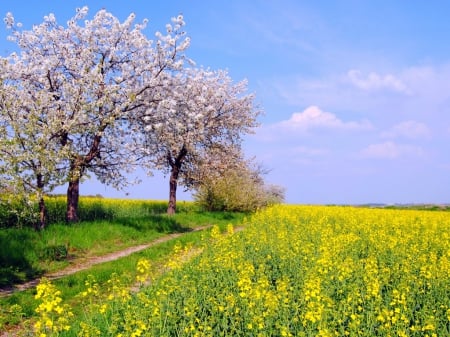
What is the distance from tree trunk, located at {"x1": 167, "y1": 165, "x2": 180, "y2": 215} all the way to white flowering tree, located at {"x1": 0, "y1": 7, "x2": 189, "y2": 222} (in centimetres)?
743

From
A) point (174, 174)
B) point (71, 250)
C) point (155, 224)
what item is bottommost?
point (71, 250)

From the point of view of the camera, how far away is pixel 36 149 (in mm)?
15734

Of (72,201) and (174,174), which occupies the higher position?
(174,174)

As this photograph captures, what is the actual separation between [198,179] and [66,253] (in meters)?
15.8

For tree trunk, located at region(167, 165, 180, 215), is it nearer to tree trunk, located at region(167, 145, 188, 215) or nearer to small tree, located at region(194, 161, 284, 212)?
tree trunk, located at region(167, 145, 188, 215)

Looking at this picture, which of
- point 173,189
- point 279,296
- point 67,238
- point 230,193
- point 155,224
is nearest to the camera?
point 279,296

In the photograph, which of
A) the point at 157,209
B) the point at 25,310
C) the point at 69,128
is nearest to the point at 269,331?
the point at 25,310

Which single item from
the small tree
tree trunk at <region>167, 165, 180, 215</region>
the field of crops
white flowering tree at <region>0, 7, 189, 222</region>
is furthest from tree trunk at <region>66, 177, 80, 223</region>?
the small tree

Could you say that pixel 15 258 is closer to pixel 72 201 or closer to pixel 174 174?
pixel 72 201

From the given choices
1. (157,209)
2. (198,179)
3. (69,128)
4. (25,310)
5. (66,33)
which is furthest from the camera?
(157,209)

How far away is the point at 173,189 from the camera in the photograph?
3050 cm

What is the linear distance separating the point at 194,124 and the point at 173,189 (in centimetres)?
527

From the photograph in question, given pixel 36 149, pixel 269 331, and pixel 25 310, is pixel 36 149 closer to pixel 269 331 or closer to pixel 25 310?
pixel 25 310

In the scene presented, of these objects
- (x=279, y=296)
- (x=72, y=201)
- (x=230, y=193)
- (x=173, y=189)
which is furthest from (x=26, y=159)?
(x=230, y=193)
